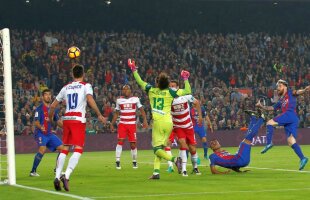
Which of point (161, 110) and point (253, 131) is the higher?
point (161, 110)

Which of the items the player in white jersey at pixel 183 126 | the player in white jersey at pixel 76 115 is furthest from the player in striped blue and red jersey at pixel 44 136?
Result: the player in white jersey at pixel 76 115

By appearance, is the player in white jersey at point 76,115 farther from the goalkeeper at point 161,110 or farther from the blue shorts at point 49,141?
the blue shorts at point 49,141

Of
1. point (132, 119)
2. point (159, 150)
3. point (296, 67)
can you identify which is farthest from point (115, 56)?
point (159, 150)

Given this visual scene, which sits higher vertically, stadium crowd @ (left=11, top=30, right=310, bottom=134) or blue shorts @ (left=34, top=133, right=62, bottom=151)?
stadium crowd @ (left=11, top=30, right=310, bottom=134)

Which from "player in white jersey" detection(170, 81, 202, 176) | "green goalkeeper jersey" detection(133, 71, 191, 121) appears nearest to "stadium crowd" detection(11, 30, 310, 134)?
"player in white jersey" detection(170, 81, 202, 176)

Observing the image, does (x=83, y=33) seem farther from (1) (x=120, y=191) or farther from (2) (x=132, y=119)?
(1) (x=120, y=191)

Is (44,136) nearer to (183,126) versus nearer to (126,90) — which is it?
(183,126)

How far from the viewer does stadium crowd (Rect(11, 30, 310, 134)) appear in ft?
129

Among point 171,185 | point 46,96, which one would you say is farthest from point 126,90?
point 171,185

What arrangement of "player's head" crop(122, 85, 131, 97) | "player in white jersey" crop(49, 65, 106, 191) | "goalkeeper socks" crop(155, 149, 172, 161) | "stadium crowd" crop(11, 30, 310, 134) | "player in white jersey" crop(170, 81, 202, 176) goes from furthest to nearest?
"stadium crowd" crop(11, 30, 310, 134) < "player's head" crop(122, 85, 131, 97) < "player in white jersey" crop(170, 81, 202, 176) < "goalkeeper socks" crop(155, 149, 172, 161) < "player in white jersey" crop(49, 65, 106, 191)

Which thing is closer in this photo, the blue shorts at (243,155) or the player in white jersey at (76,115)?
the player in white jersey at (76,115)

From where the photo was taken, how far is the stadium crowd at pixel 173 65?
39.4 m

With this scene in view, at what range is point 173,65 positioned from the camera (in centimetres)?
4591

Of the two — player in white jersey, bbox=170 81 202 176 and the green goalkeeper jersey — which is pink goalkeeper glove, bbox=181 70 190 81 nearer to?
the green goalkeeper jersey
